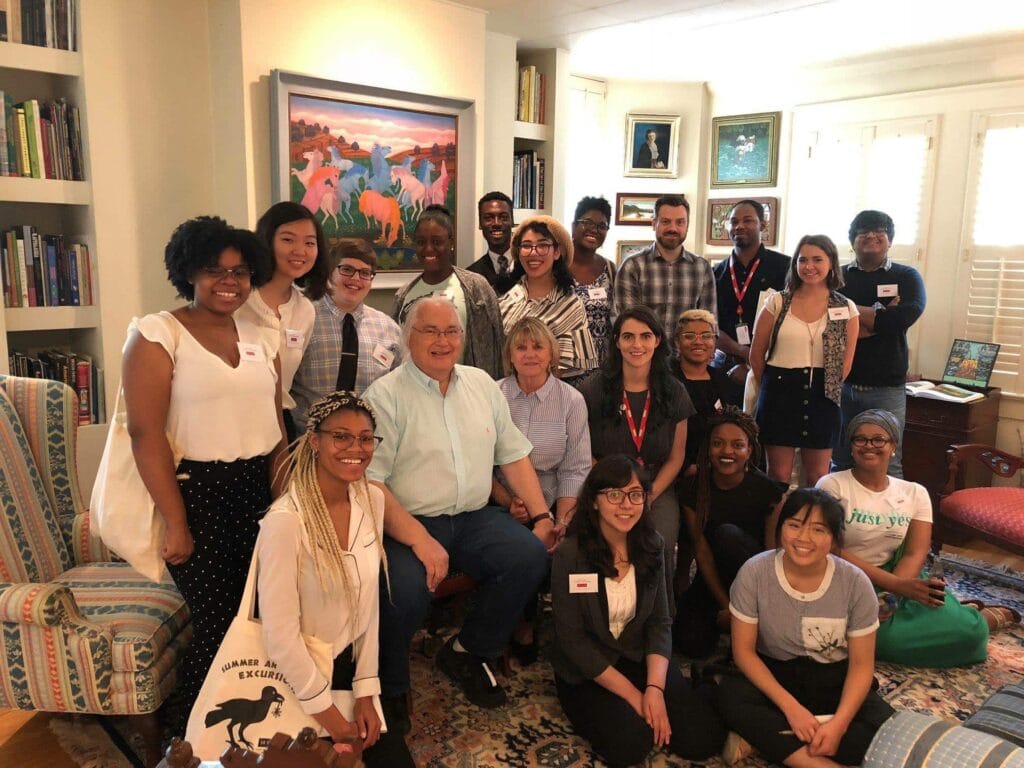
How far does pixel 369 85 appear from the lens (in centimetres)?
400

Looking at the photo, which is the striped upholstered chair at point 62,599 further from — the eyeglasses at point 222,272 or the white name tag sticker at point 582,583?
the white name tag sticker at point 582,583

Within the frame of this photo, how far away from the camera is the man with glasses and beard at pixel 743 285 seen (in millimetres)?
4184

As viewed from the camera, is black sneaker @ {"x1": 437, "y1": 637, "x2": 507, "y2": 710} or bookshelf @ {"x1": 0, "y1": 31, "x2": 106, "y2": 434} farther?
bookshelf @ {"x1": 0, "y1": 31, "x2": 106, "y2": 434}

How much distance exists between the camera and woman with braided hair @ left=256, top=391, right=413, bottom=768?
76.5 inches

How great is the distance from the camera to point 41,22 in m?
3.24

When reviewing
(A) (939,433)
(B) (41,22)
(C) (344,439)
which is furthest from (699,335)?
(B) (41,22)

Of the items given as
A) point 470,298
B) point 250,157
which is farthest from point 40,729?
point 250,157

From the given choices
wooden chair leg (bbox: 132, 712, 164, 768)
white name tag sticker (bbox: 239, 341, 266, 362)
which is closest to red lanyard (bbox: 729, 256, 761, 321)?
white name tag sticker (bbox: 239, 341, 266, 362)

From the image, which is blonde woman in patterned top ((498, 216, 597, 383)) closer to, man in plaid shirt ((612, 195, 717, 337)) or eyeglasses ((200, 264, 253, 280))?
man in plaid shirt ((612, 195, 717, 337))

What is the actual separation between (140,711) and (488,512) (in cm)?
121

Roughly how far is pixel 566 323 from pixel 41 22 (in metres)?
2.49

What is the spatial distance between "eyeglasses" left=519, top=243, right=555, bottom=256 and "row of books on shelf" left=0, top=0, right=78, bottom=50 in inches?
81.1

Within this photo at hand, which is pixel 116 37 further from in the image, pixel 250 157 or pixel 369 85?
pixel 369 85

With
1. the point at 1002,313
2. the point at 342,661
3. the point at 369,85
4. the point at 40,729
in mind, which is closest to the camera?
the point at 342,661
